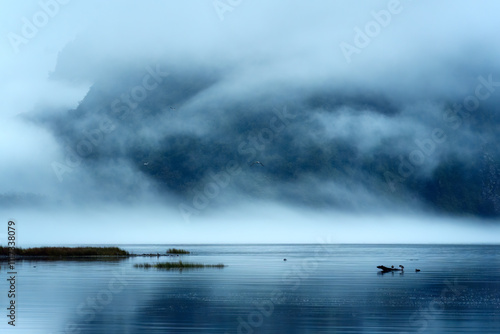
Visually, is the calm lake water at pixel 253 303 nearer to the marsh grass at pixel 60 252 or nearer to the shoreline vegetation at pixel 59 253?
the shoreline vegetation at pixel 59 253

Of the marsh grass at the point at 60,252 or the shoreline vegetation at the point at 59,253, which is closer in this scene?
the shoreline vegetation at the point at 59,253

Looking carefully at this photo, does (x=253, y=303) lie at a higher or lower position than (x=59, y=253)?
lower

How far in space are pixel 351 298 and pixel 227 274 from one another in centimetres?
3156

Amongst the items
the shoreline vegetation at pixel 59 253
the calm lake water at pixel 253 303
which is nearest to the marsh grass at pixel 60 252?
the shoreline vegetation at pixel 59 253

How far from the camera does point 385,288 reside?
2601 inches

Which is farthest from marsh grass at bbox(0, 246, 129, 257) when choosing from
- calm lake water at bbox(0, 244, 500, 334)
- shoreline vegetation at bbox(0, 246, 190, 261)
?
calm lake water at bbox(0, 244, 500, 334)

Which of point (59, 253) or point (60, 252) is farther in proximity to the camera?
point (60, 252)

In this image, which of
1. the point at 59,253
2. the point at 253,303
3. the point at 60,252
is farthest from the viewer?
the point at 60,252

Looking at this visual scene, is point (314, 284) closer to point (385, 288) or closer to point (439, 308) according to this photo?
point (385, 288)

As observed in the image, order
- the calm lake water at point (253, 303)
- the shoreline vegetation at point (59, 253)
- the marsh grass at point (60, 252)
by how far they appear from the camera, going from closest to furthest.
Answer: the calm lake water at point (253, 303) < the shoreline vegetation at point (59, 253) < the marsh grass at point (60, 252)

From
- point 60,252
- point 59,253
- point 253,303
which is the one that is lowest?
point 253,303

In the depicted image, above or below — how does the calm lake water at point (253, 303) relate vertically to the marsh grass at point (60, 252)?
Answer: below

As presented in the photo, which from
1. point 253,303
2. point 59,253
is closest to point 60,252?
point 59,253

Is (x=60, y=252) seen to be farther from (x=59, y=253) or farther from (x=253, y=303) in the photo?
(x=253, y=303)
